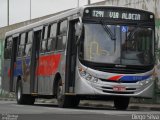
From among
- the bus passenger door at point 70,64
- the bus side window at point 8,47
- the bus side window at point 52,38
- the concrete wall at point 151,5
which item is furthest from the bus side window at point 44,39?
the bus side window at point 8,47

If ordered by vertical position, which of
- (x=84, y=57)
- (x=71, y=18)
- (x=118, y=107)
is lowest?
(x=118, y=107)

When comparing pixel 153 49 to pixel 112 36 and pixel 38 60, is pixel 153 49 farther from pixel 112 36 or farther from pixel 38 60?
pixel 38 60

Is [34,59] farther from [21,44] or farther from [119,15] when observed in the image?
[119,15]

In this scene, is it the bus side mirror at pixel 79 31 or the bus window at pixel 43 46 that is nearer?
the bus side mirror at pixel 79 31

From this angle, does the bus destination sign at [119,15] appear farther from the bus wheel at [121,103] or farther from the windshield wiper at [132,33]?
the bus wheel at [121,103]

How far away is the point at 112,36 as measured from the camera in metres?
21.3

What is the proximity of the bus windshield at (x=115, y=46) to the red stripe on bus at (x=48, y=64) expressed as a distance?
2.19 meters

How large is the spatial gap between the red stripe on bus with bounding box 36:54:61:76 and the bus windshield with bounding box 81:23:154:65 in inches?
86.4

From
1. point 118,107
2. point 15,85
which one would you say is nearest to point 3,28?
point 15,85

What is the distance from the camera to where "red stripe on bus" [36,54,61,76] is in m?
23.5

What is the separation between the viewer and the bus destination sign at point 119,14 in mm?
21578

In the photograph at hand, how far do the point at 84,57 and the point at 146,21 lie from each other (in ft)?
8.48

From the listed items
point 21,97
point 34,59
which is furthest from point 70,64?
point 21,97

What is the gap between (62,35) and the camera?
23.0m
